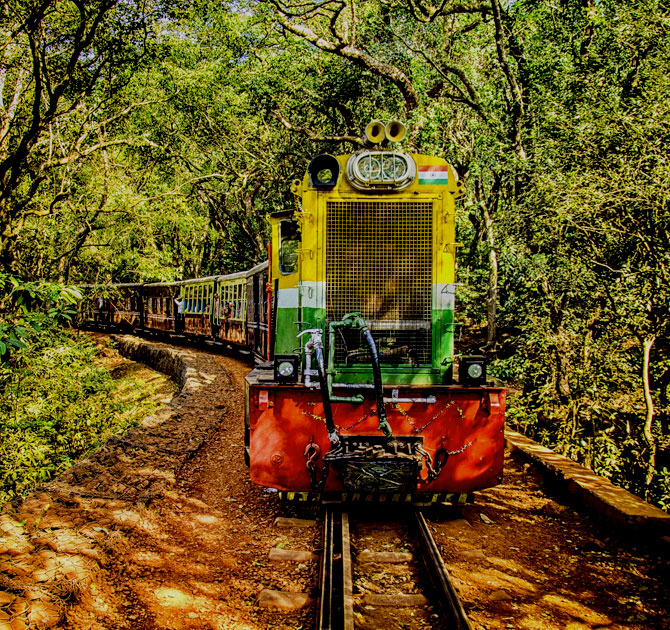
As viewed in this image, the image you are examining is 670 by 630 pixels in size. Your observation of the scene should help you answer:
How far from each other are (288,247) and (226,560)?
325cm

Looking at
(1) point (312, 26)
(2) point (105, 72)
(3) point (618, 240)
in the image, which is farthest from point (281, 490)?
(1) point (312, 26)

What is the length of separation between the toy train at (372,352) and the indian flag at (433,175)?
0.01 meters

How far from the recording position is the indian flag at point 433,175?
557 centimetres

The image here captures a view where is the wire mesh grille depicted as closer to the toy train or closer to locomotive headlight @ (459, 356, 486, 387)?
the toy train

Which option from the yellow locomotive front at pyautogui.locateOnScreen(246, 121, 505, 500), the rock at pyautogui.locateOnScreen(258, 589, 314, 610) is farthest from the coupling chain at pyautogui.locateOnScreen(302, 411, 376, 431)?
the rock at pyautogui.locateOnScreen(258, 589, 314, 610)

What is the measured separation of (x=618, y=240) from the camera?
7766mm

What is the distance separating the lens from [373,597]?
394 cm

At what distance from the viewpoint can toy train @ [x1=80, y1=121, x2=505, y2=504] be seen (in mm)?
5000

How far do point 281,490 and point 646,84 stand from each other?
8143mm

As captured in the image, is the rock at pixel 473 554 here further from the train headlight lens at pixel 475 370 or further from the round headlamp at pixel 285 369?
the round headlamp at pixel 285 369

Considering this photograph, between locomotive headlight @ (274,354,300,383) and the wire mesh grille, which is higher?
the wire mesh grille

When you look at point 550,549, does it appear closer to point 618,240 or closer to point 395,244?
point 395,244

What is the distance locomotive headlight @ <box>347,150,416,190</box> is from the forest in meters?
3.08

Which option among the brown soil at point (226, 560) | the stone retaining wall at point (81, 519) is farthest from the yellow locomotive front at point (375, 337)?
the stone retaining wall at point (81, 519)
